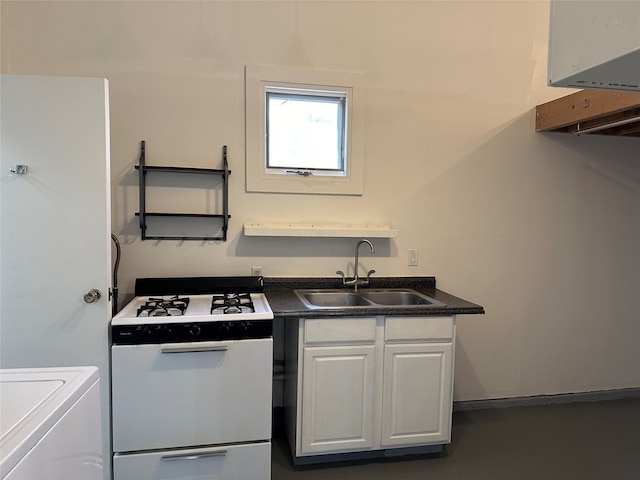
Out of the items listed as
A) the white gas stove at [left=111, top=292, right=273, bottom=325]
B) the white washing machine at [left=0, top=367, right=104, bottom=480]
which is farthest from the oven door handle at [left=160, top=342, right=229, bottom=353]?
the white washing machine at [left=0, top=367, right=104, bottom=480]

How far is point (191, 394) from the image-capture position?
1.96 meters

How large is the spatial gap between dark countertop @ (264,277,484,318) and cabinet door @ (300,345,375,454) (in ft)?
0.67

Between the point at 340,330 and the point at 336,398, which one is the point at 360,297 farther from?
the point at 336,398

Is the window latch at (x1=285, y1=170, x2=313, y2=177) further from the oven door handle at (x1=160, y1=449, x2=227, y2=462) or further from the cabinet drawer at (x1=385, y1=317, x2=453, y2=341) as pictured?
the oven door handle at (x1=160, y1=449, x2=227, y2=462)

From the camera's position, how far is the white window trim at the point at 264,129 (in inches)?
102

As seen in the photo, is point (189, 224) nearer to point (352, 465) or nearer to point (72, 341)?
point (72, 341)

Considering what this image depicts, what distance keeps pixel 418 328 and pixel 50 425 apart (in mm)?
1768

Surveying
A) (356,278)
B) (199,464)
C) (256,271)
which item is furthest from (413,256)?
(199,464)

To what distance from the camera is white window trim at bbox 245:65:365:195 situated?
2.60 m

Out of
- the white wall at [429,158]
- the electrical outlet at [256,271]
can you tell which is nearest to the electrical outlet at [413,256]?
the white wall at [429,158]

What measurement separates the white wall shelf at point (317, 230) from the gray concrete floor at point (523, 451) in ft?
4.19

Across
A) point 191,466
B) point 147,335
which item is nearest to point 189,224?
point 147,335

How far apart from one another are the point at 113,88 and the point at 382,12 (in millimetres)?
1762

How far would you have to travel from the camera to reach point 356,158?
275 cm
